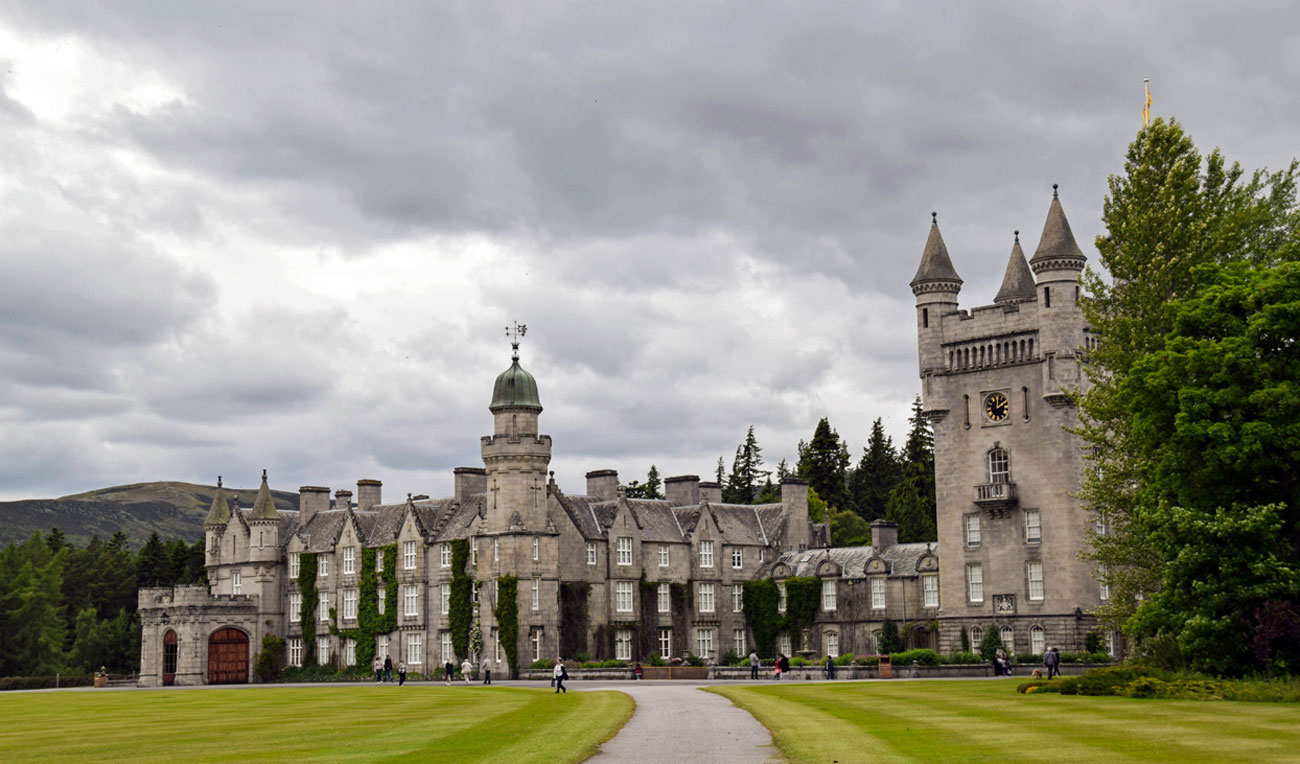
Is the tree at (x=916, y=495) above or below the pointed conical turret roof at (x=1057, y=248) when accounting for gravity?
below

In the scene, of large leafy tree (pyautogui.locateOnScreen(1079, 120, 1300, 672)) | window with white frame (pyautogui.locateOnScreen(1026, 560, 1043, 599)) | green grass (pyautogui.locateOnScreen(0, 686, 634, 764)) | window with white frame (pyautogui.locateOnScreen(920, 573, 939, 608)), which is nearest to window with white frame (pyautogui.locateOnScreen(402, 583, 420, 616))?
window with white frame (pyautogui.locateOnScreen(920, 573, 939, 608))

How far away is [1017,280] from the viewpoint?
82.9m

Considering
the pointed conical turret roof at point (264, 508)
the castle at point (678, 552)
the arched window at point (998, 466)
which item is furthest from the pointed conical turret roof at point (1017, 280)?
the pointed conical turret roof at point (264, 508)

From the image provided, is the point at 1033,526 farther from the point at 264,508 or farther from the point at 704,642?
the point at 264,508

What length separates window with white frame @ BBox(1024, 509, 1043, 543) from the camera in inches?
2968

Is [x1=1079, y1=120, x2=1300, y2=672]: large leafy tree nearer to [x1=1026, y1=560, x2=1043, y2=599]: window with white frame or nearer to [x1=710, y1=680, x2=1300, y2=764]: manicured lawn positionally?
[x1=710, y1=680, x2=1300, y2=764]: manicured lawn

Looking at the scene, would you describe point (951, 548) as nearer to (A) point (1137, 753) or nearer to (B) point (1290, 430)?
(B) point (1290, 430)

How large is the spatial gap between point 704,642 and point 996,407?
25.4m

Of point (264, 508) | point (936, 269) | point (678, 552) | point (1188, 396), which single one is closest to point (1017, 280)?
point (936, 269)

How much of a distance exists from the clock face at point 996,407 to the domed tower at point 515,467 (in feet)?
82.4

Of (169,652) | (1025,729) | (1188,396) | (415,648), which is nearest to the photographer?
(1025,729)

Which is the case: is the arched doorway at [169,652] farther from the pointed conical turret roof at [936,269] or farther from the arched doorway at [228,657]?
the pointed conical turret roof at [936,269]

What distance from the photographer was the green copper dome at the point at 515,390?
83938mm

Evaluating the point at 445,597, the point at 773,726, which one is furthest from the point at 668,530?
the point at 773,726
